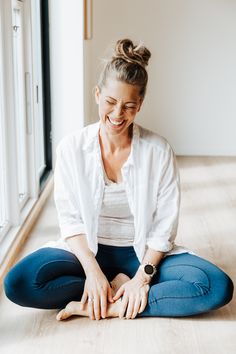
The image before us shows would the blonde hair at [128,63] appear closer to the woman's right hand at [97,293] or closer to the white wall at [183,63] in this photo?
the woman's right hand at [97,293]

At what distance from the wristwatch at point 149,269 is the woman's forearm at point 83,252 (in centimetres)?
16

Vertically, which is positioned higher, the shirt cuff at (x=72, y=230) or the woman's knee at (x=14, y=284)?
the shirt cuff at (x=72, y=230)

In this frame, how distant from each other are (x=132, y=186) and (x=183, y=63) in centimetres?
286

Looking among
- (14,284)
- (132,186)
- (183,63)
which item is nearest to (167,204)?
(132,186)

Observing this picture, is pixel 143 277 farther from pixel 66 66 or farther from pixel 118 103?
pixel 66 66

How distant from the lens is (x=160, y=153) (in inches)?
78.1

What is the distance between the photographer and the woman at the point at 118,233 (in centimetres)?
190

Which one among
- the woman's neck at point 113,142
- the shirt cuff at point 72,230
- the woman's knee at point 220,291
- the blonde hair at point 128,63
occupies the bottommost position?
the woman's knee at point 220,291

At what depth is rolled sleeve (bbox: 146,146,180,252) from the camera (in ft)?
6.55

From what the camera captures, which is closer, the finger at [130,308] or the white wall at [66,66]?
the finger at [130,308]

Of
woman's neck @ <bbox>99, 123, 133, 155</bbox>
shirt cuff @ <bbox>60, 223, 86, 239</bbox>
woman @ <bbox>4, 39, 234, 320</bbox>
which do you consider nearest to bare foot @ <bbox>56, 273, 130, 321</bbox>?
woman @ <bbox>4, 39, 234, 320</bbox>

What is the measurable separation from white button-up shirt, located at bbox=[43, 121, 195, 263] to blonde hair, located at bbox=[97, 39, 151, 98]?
252 mm

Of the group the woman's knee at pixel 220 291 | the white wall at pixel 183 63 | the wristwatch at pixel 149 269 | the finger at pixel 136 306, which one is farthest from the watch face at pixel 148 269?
the white wall at pixel 183 63

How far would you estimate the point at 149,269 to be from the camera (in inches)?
77.5
